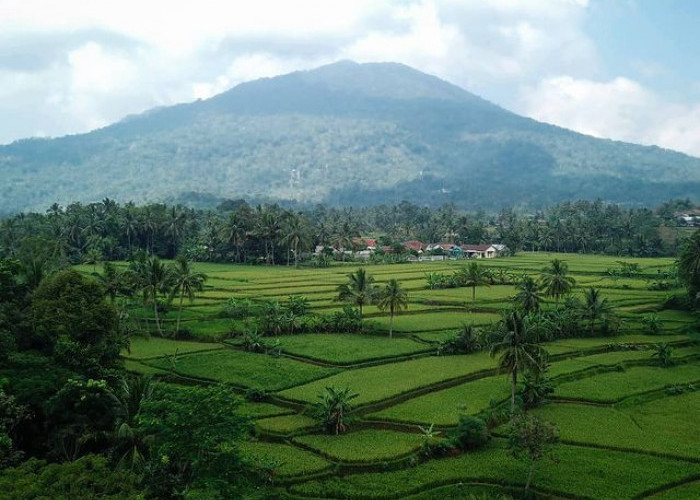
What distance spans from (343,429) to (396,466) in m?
3.98

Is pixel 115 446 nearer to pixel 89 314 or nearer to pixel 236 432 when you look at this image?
pixel 236 432

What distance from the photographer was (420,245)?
404 feet

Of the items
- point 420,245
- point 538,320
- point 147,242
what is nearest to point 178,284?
point 538,320

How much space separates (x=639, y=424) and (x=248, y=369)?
67.8 ft

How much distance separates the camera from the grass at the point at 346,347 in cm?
3928

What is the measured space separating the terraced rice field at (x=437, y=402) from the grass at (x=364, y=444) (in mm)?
77

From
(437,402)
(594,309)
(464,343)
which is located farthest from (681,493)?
(594,309)

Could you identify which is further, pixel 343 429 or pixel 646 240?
pixel 646 240

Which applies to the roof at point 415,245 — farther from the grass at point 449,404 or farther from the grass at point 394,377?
the grass at point 449,404

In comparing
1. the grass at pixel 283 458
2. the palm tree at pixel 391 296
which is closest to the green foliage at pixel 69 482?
the grass at pixel 283 458

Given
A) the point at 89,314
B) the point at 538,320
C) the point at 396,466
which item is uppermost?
the point at 89,314

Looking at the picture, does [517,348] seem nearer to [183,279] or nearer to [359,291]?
[359,291]

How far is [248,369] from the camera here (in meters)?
36.1

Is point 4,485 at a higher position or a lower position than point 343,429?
higher
